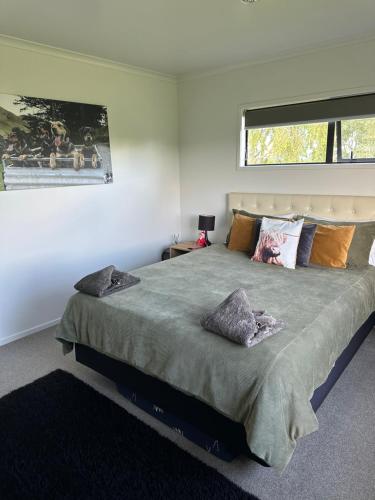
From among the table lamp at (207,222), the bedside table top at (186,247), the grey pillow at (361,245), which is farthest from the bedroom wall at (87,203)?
the grey pillow at (361,245)

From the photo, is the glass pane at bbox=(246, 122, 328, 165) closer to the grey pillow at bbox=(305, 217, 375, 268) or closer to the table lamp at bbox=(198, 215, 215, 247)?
the table lamp at bbox=(198, 215, 215, 247)

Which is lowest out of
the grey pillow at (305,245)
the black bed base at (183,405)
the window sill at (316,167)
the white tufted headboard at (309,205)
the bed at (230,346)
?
the black bed base at (183,405)

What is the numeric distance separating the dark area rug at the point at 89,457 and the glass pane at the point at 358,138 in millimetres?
2960

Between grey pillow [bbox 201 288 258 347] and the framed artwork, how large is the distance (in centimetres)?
218

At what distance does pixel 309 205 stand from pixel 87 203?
2.28 m

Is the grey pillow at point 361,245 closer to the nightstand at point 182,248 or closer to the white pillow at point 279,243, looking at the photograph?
the white pillow at point 279,243

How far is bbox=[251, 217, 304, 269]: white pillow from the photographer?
2959mm

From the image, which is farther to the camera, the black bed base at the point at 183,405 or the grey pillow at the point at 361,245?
the grey pillow at the point at 361,245

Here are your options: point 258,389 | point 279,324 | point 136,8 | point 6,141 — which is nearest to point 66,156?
point 6,141

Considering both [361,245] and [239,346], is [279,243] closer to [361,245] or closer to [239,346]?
[361,245]

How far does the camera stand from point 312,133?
139 inches

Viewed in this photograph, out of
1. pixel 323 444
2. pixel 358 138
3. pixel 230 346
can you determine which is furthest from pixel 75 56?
pixel 323 444

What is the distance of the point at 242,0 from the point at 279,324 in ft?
6.86

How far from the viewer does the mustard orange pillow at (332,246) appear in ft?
Result: 9.55
